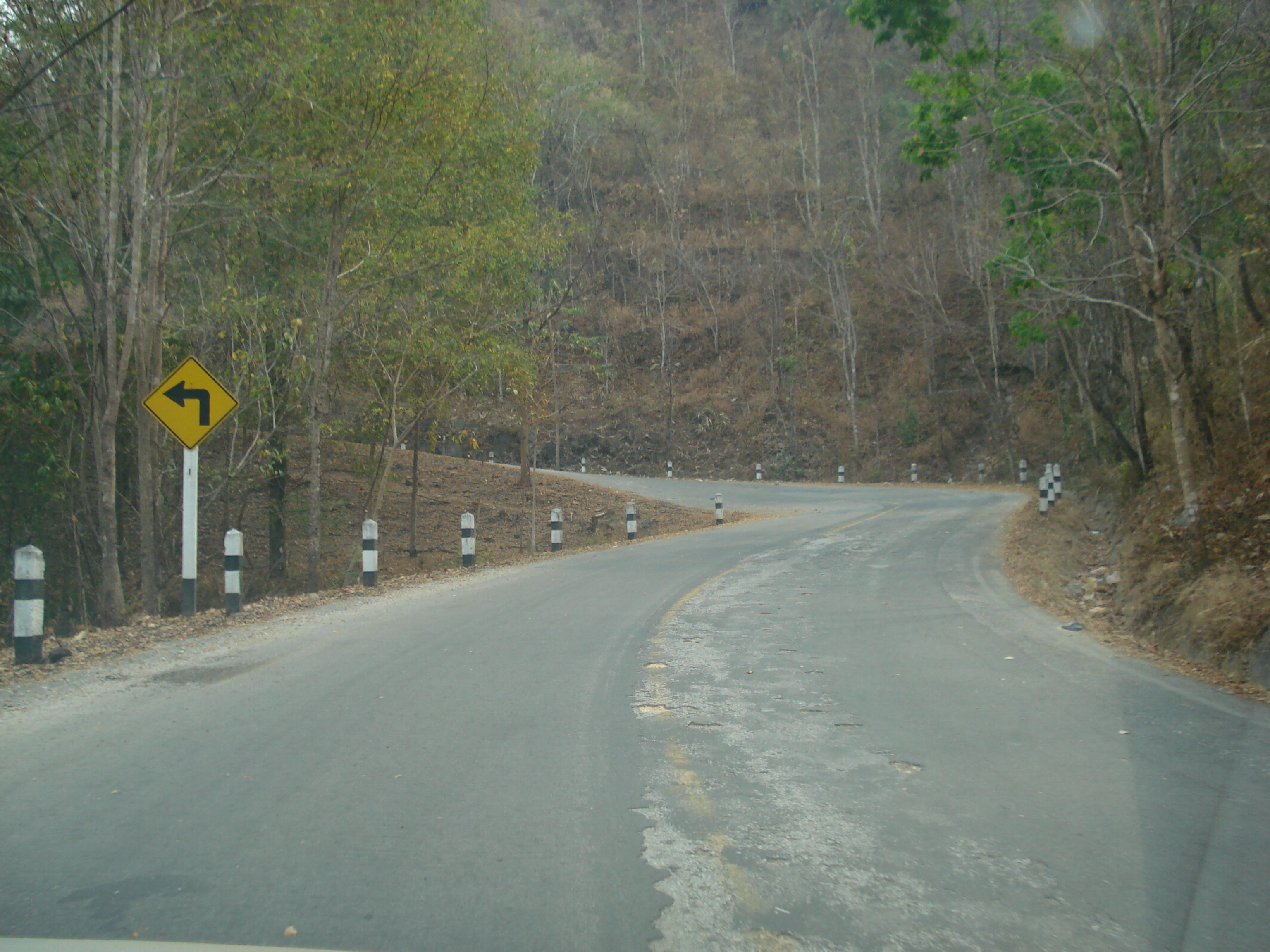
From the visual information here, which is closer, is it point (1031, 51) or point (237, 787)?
point (237, 787)

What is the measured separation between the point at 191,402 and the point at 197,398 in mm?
78

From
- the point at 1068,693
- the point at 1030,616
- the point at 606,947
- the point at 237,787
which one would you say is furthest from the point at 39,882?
the point at 1030,616

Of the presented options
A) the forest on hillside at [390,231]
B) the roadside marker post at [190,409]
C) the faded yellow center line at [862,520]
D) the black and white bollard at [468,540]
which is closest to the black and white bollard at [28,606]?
the roadside marker post at [190,409]

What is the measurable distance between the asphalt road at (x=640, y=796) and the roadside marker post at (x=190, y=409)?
243 centimetres

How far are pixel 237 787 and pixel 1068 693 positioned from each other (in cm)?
560

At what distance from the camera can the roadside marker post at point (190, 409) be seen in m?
10.7

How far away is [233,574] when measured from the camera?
11.1 metres

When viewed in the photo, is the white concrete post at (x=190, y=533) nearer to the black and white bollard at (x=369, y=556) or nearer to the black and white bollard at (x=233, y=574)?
the black and white bollard at (x=233, y=574)

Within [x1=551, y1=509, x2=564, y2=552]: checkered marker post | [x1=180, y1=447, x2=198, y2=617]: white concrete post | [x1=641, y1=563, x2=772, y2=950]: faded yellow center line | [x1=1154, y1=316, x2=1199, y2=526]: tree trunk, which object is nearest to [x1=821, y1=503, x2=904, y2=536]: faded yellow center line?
[x1=551, y1=509, x2=564, y2=552]: checkered marker post

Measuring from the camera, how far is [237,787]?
188 inches

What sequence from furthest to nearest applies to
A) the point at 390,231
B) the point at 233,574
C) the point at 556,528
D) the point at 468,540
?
1. the point at 556,528
2. the point at 390,231
3. the point at 468,540
4. the point at 233,574

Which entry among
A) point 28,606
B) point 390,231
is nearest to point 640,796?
point 28,606

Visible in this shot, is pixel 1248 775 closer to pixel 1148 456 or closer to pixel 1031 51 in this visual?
pixel 1148 456

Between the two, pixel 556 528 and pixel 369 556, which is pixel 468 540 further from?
pixel 556 528
